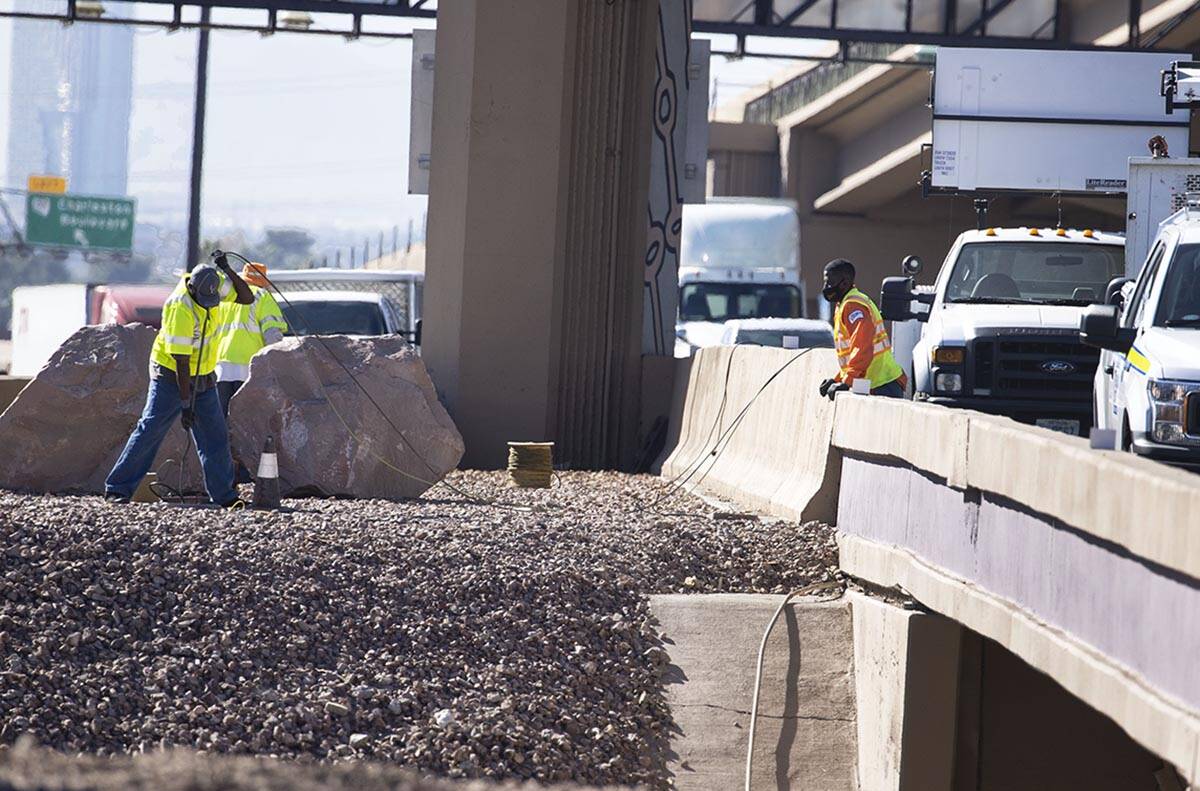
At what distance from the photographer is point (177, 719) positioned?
9.03 metres

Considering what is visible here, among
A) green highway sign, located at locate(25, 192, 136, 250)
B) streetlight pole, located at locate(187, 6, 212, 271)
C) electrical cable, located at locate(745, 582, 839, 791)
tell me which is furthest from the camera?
green highway sign, located at locate(25, 192, 136, 250)

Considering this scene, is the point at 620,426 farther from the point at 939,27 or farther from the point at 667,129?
the point at 939,27

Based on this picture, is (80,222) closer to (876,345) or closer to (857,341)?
(876,345)

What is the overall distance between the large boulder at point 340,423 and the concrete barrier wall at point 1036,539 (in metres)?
3.55

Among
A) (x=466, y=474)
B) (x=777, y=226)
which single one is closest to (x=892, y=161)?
(x=777, y=226)

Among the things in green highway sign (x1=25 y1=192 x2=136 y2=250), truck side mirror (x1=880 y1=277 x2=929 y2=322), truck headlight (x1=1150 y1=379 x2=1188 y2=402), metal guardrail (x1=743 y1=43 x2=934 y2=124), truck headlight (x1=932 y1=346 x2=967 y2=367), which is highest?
metal guardrail (x1=743 y1=43 x2=934 y2=124)

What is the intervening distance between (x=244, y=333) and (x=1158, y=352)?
8179 millimetres

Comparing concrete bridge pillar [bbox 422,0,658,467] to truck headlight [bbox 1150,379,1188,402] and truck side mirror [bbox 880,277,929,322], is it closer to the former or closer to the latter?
truck side mirror [bbox 880,277,929,322]

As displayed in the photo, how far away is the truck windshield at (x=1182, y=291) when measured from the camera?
11.7 meters

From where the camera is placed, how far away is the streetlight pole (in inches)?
1497

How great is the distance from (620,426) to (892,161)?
83.8ft

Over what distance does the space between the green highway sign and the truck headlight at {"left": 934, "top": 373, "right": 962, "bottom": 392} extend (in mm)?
63108

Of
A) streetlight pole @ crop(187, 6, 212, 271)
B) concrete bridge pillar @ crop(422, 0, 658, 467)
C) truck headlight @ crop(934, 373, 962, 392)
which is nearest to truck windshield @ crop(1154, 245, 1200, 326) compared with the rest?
truck headlight @ crop(934, 373, 962, 392)

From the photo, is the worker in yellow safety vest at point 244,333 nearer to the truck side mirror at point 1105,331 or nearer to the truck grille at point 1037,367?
Answer: the truck grille at point 1037,367
